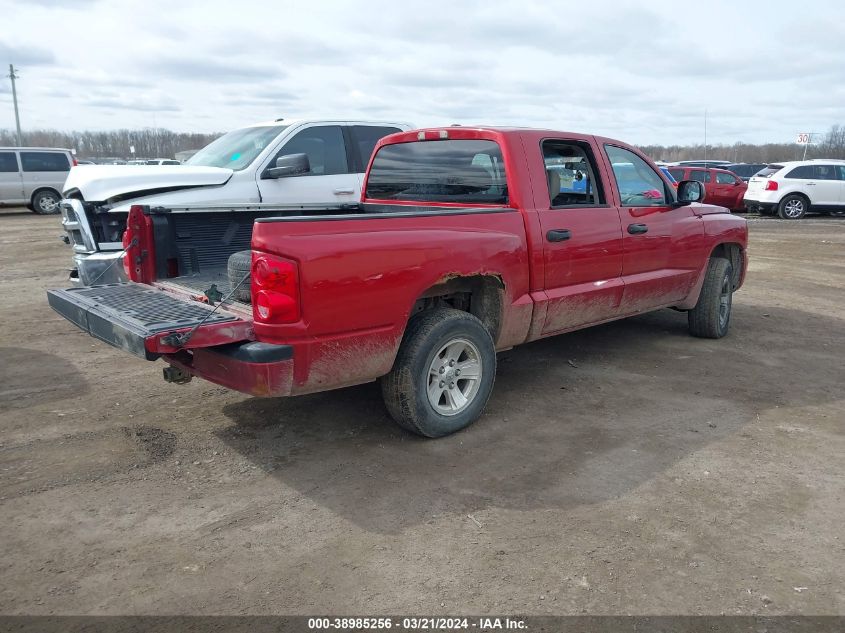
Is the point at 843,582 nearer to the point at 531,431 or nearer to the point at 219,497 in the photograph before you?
the point at 531,431

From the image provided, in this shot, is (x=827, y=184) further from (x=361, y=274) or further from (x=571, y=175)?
Answer: (x=361, y=274)

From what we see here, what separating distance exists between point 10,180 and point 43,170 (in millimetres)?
883

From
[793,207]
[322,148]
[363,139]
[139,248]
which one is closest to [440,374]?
[139,248]

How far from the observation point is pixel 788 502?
3.42m

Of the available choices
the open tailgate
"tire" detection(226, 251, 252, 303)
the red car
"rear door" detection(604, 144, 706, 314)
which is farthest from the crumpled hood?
the red car

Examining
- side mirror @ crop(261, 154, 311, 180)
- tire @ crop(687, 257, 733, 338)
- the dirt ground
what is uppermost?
side mirror @ crop(261, 154, 311, 180)

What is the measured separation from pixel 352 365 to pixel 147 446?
139cm

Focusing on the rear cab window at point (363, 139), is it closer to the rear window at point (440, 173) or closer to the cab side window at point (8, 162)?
the rear window at point (440, 173)

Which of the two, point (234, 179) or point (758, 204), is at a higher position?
point (234, 179)

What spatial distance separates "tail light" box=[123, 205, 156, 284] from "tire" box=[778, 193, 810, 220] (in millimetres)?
18981

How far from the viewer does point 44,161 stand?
1939 centimetres

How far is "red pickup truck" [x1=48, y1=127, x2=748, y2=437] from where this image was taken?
3.38m

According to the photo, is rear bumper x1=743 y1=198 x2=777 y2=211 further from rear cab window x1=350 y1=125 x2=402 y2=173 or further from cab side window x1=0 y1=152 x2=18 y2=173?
cab side window x1=0 y1=152 x2=18 y2=173

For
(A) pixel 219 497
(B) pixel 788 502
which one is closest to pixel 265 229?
(A) pixel 219 497
